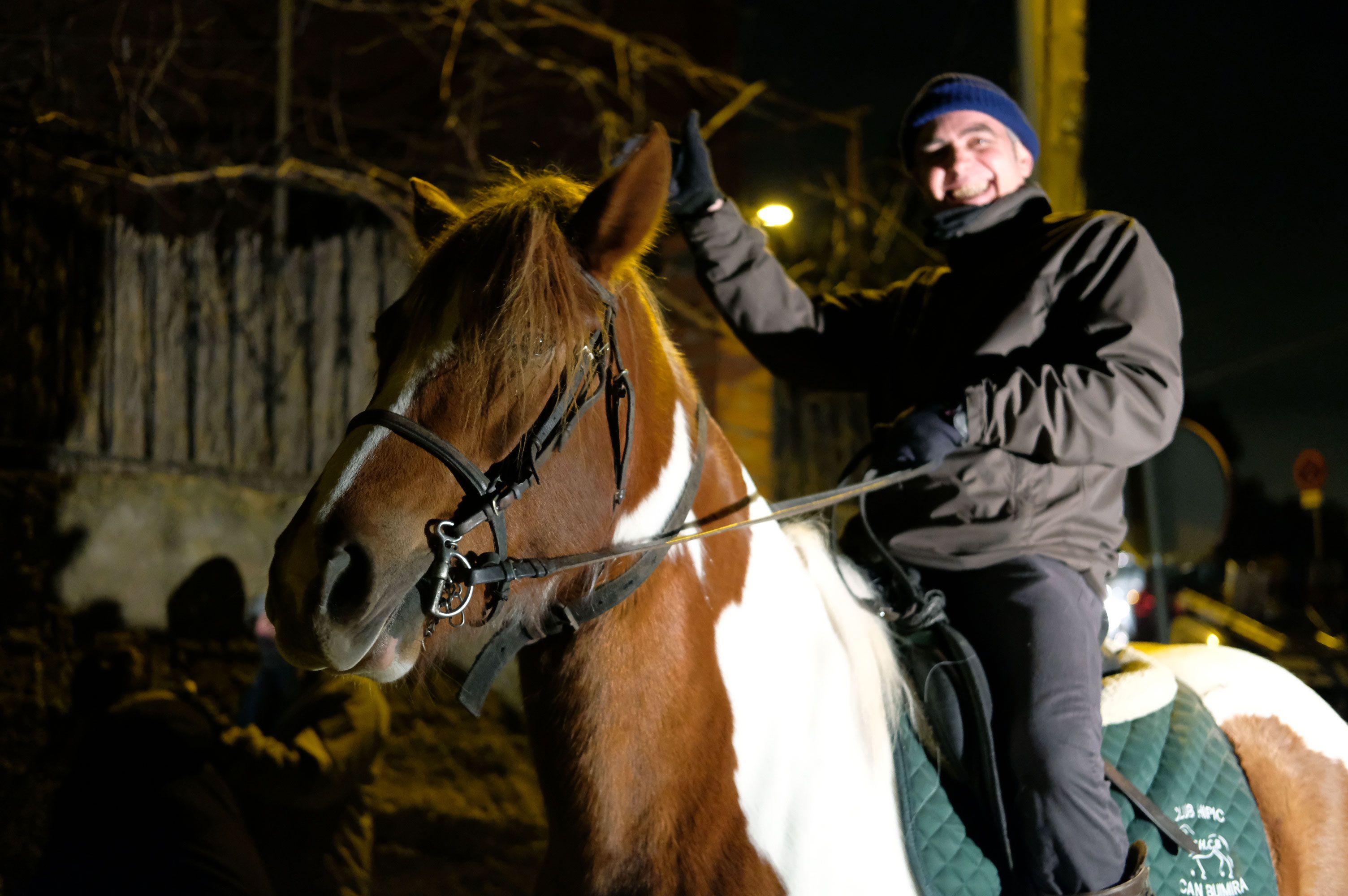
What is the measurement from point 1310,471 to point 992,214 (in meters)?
9.31

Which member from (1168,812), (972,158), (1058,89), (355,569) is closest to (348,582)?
(355,569)

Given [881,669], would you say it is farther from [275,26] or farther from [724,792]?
[275,26]

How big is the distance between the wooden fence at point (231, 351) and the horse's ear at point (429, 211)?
3029 millimetres

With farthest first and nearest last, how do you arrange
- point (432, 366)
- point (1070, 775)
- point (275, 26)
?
point (275, 26) < point (1070, 775) < point (432, 366)

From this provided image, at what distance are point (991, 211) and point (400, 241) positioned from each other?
422cm

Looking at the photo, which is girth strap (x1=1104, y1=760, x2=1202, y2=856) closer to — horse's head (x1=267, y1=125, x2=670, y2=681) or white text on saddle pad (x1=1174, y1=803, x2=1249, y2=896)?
white text on saddle pad (x1=1174, y1=803, x2=1249, y2=896)

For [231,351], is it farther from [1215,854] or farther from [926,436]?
[1215,854]

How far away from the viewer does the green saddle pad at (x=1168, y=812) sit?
5.60ft

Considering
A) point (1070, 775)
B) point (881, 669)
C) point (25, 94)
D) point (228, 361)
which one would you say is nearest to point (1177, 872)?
point (1070, 775)

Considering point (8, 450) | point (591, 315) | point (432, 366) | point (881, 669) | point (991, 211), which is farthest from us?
point (8, 450)

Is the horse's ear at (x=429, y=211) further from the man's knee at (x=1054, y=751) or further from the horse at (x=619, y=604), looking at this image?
the man's knee at (x=1054, y=751)

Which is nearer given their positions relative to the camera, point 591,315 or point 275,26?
point 591,315

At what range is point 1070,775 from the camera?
67.2 inches

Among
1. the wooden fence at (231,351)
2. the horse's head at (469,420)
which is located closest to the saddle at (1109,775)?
the horse's head at (469,420)
